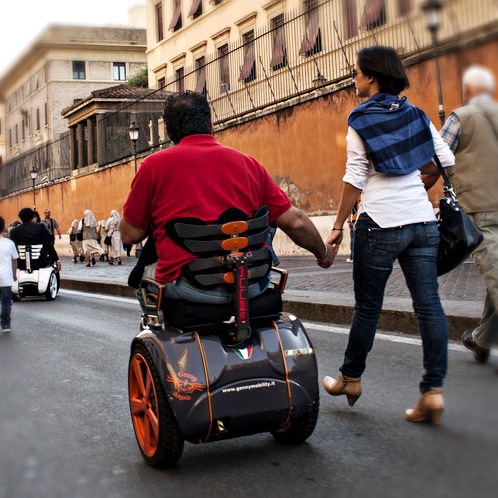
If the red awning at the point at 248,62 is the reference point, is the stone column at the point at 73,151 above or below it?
below

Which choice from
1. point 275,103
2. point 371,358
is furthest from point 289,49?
point 371,358

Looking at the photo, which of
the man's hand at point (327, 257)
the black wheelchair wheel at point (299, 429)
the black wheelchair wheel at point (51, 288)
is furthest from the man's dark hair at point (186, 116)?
the black wheelchair wheel at point (51, 288)

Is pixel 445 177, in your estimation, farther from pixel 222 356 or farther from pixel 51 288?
pixel 51 288

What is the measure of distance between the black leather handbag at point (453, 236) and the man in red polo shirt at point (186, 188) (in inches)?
37.4

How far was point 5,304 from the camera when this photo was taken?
9062 mm

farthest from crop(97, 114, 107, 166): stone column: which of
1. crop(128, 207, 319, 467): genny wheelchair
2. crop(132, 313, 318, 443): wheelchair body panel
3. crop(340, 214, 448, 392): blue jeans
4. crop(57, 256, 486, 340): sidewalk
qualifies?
crop(132, 313, 318, 443): wheelchair body panel

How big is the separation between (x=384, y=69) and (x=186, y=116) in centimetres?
101

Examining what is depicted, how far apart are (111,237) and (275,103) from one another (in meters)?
6.60

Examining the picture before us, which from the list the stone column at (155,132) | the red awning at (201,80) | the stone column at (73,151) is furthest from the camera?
the stone column at (73,151)

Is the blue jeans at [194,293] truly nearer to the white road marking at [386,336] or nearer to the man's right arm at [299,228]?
the man's right arm at [299,228]

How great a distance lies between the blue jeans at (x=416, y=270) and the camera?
12.4 feet

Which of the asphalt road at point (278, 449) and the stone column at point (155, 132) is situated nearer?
the asphalt road at point (278, 449)

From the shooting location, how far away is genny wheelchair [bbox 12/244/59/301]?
530 inches

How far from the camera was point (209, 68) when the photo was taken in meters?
25.4
